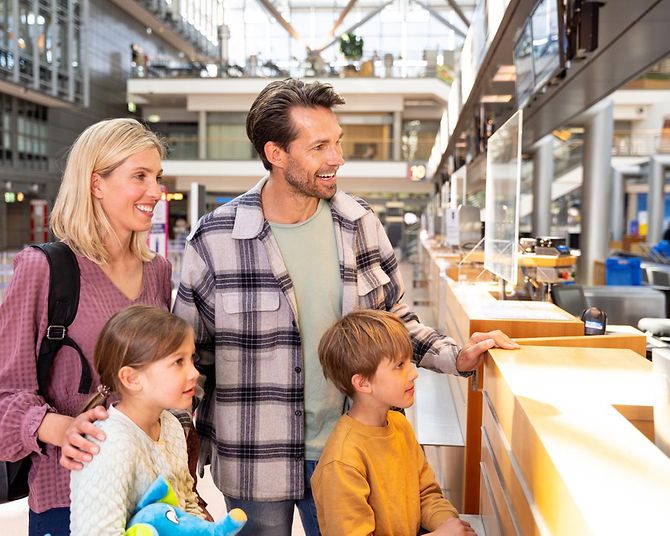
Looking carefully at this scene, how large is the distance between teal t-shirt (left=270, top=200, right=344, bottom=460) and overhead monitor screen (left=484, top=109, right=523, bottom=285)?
1325mm

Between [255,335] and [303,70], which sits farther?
[303,70]

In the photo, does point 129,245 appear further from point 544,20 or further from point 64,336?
point 544,20

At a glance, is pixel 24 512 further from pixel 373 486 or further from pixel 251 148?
pixel 251 148

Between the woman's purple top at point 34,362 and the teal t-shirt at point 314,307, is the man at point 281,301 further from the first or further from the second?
the woman's purple top at point 34,362

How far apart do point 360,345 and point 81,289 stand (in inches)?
28.1

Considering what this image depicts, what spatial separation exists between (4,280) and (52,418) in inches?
457

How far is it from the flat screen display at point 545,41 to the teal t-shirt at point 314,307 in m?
3.26

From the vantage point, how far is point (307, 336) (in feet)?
7.25

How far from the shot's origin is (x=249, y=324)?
218 cm

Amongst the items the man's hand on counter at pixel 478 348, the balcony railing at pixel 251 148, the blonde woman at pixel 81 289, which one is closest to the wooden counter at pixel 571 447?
the man's hand on counter at pixel 478 348

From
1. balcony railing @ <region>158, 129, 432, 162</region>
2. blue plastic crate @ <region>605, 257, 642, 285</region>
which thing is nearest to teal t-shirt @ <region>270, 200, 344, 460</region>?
blue plastic crate @ <region>605, 257, 642, 285</region>

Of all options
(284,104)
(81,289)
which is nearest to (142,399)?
(81,289)

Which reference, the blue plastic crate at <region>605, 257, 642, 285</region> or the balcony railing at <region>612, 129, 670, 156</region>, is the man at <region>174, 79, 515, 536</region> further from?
the balcony railing at <region>612, 129, 670, 156</region>

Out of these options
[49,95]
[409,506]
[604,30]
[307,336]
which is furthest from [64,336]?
[49,95]
